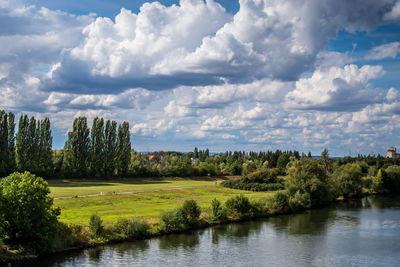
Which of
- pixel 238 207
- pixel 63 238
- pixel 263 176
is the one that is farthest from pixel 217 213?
pixel 263 176

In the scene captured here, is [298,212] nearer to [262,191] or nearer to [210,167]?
[262,191]

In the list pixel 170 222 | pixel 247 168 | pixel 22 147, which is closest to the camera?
pixel 170 222

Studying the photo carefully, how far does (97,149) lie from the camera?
96000 millimetres

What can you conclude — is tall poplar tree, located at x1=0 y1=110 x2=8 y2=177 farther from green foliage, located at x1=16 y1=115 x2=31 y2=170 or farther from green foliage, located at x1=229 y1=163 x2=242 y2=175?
green foliage, located at x1=229 y1=163 x2=242 y2=175

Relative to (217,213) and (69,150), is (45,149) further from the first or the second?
(217,213)

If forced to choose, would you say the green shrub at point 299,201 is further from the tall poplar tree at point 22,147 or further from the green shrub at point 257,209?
the tall poplar tree at point 22,147

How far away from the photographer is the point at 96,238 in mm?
37844

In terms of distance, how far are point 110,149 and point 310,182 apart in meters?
Result: 54.0

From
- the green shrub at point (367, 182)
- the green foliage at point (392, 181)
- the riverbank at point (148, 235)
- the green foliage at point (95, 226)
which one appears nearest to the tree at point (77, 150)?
the riverbank at point (148, 235)

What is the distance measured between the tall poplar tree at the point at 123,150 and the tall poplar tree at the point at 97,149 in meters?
4.92

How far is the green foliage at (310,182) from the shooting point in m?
66.5

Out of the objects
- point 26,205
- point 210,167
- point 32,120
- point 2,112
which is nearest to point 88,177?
point 32,120

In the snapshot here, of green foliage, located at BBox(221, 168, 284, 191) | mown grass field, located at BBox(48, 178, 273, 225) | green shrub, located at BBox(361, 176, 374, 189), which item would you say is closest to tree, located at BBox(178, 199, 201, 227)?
mown grass field, located at BBox(48, 178, 273, 225)

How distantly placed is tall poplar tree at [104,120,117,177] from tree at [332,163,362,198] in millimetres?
54816
